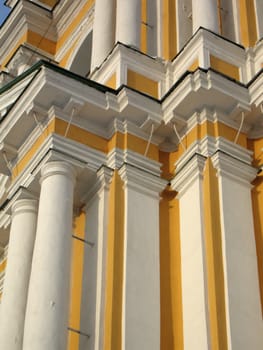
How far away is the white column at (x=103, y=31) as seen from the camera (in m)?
13.4

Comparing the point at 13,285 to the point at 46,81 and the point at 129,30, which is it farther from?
the point at 129,30

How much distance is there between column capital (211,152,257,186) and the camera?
10844mm

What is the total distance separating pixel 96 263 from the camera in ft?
34.0

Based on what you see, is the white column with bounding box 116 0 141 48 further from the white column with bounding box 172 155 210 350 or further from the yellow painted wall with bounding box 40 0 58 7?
the yellow painted wall with bounding box 40 0 58 7

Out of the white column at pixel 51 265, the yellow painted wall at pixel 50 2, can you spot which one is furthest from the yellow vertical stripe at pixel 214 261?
the yellow painted wall at pixel 50 2

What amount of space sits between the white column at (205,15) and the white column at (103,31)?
1.36m

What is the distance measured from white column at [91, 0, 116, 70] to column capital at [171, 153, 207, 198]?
2841 millimetres

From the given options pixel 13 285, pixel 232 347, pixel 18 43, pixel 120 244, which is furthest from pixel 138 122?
pixel 18 43

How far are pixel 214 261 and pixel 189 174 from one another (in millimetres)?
1399

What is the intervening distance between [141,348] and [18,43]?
9.87 m

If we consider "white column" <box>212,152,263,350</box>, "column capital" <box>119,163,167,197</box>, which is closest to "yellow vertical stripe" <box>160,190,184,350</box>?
"column capital" <box>119,163,167,197</box>

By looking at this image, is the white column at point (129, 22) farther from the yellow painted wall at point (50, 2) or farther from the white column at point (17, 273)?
the yellow painted wall at point (50, 2)

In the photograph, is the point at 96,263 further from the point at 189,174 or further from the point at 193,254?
the point at 189,174

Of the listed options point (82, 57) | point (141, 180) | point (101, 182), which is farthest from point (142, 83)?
point (82, 57)
